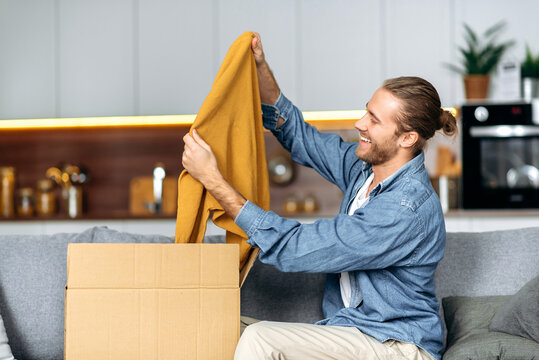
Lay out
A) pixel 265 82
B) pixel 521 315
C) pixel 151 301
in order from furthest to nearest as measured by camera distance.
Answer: pixel 265 82
pixel 521 315
pixel 151 301

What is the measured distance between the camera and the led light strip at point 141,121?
428 cm

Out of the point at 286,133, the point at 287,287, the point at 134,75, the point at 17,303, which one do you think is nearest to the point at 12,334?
the point at 17,303

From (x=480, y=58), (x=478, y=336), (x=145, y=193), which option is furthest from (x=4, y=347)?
(x=480, y=58)

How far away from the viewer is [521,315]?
67.7 inches

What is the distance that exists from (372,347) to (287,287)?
0.48m

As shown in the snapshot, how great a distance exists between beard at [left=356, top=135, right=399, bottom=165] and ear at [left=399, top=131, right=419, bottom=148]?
0.06ft

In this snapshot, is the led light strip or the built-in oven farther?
the led light strip

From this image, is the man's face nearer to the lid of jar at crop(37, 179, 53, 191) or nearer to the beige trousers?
the beige trousers

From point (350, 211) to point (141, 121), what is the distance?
9.18ft

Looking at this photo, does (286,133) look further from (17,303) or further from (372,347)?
(17,303)

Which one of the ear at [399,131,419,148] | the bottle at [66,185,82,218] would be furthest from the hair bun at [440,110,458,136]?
the bottle at [66,185,82,218]

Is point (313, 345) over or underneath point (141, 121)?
underneath

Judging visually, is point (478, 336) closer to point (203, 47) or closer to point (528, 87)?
point (528, 87)

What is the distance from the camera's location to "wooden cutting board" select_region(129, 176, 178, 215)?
15.0 ft
